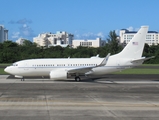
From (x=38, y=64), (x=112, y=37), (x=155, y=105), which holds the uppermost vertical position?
(x=112, y=37)

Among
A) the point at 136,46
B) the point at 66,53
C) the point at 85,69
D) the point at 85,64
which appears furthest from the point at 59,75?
the point at 66,53

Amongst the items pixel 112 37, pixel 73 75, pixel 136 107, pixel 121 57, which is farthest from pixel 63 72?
pixel 112 37

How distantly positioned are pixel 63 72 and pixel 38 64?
3369 mm

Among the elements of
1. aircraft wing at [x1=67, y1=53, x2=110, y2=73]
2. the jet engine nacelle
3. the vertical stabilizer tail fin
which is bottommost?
the jet engine nacelle

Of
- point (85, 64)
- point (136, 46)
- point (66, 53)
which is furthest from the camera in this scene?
point (66, 53)

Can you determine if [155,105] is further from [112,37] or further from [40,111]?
[112,37]

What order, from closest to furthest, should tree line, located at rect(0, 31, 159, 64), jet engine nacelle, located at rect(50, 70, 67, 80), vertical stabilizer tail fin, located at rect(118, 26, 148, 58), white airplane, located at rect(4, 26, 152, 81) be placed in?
jet engine nacelle, located at rect(50, 70, 67, 80)
white airplane, located at rect(4, 26, 152, 81)
vertical stabilizer tail fin, located at rect(118, 26, 148, 58)
tree line, located at rect(0, 31, 159, 64)

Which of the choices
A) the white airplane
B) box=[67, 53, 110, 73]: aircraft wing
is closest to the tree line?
the white airplane

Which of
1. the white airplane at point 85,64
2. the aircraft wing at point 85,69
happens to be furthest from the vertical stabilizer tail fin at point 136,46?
the aircraft wing at point 85,69

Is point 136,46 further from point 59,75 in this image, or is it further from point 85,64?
point 59,75

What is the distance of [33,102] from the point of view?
18.7 m

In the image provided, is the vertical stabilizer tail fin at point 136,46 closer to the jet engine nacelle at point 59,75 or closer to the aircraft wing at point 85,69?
the aircraft wing at point 85,69

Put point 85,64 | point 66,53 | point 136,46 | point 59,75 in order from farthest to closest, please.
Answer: point 66,53 < point 136,46 < point 85,64 < point 59,75

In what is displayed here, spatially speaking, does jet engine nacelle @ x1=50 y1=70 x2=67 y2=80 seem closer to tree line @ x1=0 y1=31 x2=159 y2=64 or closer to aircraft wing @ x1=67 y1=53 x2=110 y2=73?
aircraft wing @ x1=67 y1=53 x2=110 y2=73
